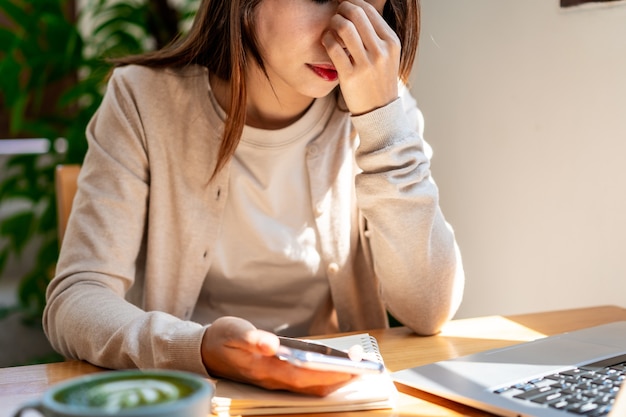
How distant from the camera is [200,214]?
48.4 inches

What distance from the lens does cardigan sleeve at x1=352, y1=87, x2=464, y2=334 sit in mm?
1114

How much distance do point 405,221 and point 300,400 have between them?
428 mm

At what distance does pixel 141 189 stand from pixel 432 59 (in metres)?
0.82

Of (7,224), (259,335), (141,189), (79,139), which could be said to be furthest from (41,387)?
(7,224)

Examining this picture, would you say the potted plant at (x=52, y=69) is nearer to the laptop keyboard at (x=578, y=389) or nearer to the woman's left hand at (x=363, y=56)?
the woman's left hand at (x=363, y=56)

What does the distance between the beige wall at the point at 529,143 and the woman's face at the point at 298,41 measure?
0.46 m

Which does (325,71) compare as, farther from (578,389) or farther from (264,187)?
(578,389)

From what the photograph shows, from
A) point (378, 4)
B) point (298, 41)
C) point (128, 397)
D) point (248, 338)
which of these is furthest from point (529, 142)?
point (128, 397)

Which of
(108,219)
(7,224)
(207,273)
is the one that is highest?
(108,219)

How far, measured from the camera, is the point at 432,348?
1024 mm

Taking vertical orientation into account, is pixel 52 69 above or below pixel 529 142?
above

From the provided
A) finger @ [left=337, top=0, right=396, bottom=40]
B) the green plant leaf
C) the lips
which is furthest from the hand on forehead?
the green plant leaf

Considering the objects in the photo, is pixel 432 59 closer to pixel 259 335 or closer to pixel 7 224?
pixel 259 335

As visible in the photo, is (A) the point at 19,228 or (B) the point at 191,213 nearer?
(B) the point at 191,213
